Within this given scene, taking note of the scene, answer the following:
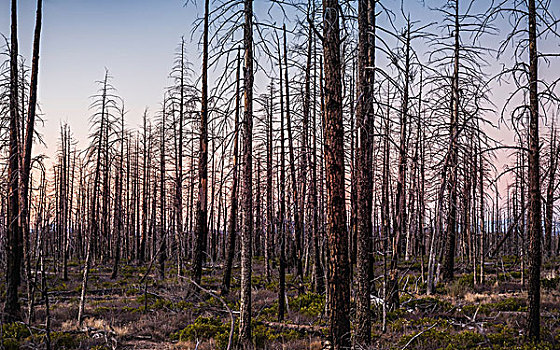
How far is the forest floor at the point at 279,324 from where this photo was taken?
9.34m

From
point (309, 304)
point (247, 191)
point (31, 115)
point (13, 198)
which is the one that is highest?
point (31, 115)

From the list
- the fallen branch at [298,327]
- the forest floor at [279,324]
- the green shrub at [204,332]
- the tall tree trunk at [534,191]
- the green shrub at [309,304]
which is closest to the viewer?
the tall tree trunk at [534,191]

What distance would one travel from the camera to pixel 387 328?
10.7 metres

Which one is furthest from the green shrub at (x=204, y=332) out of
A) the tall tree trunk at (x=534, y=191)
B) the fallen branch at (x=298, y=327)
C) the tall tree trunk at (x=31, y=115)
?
the tall tree trunk at (x=534, y=191)

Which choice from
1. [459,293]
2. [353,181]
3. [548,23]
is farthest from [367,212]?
[459,293]

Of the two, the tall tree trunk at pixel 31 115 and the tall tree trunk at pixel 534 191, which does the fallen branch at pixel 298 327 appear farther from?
the tall tree trunk at pixel 31 115

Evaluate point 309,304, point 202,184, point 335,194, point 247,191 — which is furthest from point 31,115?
point 309,304

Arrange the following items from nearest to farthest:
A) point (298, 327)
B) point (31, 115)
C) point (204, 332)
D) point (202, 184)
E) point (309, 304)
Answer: point (204, 332) < point (298, 327) < point (31, 115) < point (309, 304) < point (202, 184)

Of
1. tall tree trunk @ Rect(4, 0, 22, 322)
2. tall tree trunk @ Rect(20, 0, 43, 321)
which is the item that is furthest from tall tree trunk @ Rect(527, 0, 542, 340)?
tall tree trunk @ Rect(4, 0, 22, 322)

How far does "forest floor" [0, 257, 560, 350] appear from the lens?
9336 millimetres

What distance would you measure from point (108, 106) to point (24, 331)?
8.75 meters

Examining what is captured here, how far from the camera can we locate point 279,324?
36.8ft

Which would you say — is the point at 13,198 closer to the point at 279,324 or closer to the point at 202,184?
the point at 202,184

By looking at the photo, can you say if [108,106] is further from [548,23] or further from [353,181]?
[548,23]
